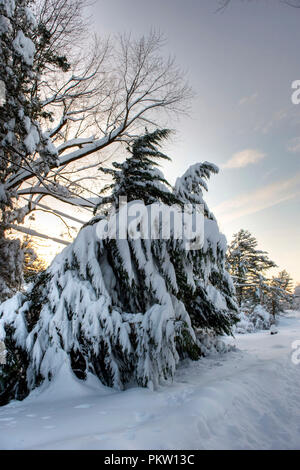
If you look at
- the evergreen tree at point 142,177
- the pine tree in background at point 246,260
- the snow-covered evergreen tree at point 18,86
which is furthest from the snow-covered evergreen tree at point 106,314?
the pine tree in background at point 246,260

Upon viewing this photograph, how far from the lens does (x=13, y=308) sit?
11.1ft

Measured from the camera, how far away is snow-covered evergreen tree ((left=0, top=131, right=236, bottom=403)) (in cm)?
281

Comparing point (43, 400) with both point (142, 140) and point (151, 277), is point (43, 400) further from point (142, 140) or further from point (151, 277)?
point (142, 140)

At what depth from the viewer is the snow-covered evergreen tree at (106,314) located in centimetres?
281

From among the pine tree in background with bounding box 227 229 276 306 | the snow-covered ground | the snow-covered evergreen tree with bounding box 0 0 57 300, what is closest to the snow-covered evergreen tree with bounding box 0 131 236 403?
the snow-covered ground

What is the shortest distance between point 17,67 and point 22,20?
1067 millimetres

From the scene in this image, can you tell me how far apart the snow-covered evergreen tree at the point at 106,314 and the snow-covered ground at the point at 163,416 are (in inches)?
10.3

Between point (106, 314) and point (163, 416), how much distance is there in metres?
1.35

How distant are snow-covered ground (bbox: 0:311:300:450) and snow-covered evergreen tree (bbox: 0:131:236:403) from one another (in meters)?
0.26

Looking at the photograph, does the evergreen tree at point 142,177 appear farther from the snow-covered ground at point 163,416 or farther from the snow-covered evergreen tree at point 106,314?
the snow-covered ground at point 163,416

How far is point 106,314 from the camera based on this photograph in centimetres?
298

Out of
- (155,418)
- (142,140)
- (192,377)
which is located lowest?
(192,377)

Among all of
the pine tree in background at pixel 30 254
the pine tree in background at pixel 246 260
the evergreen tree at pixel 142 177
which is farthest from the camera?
the pine tree in background at pixel 246 260
